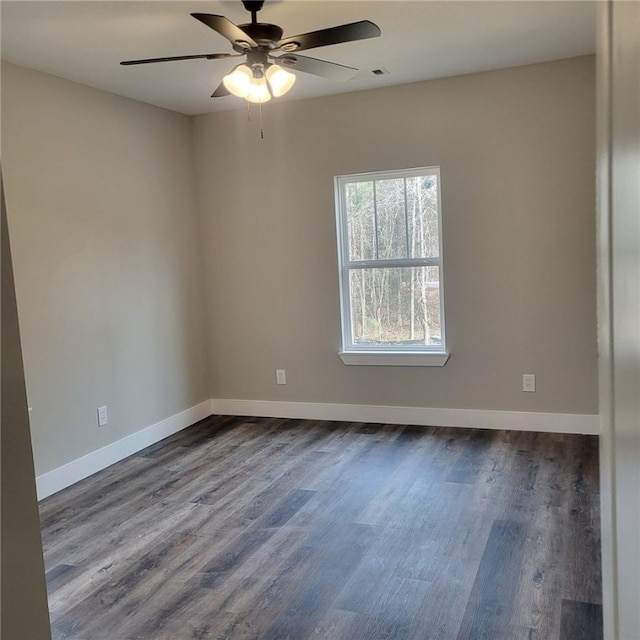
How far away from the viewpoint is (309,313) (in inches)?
188

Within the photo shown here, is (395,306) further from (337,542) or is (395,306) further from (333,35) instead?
(333,35)

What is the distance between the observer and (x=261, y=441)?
4367mm

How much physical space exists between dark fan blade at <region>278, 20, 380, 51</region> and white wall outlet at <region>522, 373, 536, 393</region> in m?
2.63

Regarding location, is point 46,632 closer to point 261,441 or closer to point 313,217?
point 261,441

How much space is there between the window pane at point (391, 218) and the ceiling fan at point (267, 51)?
4.88 feet

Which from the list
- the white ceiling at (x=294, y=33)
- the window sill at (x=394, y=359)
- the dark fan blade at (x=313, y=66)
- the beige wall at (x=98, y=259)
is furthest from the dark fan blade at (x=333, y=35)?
the window sill at (x=394, y=359)

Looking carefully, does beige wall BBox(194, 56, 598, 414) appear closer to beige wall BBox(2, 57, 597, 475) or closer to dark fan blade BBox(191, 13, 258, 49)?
beige wall BBox(2, 57, 597, 475)

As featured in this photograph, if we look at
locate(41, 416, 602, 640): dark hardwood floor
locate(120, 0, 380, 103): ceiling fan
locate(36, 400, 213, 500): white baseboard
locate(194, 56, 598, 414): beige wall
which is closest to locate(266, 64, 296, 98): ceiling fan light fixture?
locate(120, 0, 380, 103): ceiling fan

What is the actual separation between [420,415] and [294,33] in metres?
2.79

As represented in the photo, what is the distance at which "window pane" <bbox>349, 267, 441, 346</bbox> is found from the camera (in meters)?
4.48

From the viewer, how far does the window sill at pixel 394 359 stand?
4438mm

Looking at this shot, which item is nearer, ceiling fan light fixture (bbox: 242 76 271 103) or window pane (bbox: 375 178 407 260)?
ceiling fan light fixture (bbox: 242 76 271 103)

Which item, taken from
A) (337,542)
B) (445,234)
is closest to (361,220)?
(445,234)

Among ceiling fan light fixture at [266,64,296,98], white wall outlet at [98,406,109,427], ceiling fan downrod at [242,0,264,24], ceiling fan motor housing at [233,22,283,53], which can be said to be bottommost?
white wall outlet at [98,406,109,427]
